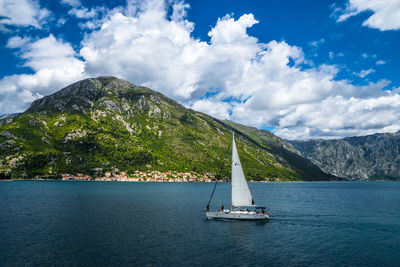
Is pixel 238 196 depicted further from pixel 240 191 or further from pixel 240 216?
pixel 240 216

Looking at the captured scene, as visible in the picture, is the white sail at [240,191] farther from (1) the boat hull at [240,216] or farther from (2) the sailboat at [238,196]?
(1) the boat hull at [240,216]

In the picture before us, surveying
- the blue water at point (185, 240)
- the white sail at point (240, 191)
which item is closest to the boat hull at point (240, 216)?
the blue water at point (185, 240)

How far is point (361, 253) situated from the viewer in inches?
1951

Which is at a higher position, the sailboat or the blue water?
the sailboat

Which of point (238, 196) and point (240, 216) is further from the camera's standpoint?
point (240, 216)

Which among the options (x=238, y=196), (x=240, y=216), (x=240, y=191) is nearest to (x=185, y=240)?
(x=238, y=196)

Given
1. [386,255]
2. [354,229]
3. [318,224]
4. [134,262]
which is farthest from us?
[318,224]

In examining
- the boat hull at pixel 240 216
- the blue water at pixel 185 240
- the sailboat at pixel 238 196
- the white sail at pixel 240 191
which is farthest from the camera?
the boat hull at pixel 240 216

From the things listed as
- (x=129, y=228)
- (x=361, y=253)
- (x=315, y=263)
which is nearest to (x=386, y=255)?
(x=361, y=253)

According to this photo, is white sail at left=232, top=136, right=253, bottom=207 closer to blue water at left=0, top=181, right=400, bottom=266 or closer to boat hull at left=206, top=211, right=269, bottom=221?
boat hull at left=206, top=211, right=269, bottom=221

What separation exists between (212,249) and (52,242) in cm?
3188

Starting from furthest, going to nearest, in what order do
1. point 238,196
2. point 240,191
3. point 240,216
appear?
point 240,216 → point 238,196 → point 240,191

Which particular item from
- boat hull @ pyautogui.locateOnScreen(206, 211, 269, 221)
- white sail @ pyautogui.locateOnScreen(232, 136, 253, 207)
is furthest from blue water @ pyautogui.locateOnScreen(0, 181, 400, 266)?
white sail @ pyautogui.locateOnScreen(232, 136, 253, 207)

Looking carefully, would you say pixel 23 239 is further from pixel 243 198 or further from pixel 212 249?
pixel 243 198
